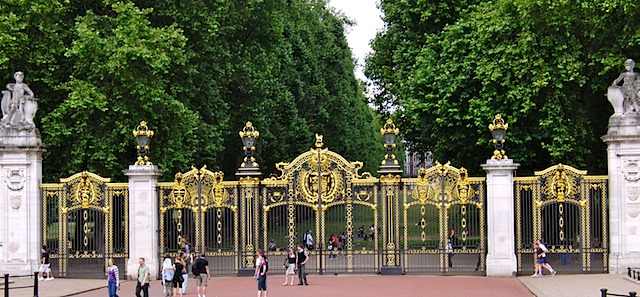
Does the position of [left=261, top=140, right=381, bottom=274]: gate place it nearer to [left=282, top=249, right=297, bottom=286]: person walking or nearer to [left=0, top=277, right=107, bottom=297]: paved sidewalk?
[left=282, top=249, right=297, bottom=286]: person walking

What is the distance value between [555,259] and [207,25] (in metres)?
15.6

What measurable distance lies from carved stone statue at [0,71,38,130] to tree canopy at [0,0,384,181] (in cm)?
330

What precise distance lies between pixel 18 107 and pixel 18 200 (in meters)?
2.65

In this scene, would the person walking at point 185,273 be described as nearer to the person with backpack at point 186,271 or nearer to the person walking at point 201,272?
the person with backpack at point 186,271

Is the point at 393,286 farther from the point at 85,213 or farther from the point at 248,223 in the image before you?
the point at 85,213

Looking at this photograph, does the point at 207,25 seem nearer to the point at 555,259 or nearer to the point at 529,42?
the point at 529,42

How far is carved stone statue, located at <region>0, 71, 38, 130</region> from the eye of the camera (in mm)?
28984

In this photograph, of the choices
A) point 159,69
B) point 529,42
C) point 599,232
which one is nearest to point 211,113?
point 159,69

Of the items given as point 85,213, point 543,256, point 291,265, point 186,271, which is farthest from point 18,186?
point 543,256

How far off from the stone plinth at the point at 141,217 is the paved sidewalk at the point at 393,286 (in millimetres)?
778

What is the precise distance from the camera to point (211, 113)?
39.3 meters

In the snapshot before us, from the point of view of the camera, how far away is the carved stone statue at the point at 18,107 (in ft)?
95.1

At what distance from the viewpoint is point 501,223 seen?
1114 inches

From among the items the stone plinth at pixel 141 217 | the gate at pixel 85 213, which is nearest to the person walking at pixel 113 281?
the stone plinth at pixel 141 217
